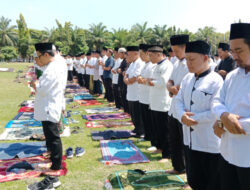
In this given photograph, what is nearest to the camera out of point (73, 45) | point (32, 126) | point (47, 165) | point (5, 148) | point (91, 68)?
point (47, 165)

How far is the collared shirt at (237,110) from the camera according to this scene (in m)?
2.19

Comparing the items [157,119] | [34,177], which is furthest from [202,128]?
[34,177]

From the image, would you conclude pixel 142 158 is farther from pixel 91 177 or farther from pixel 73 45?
pixel 73 45

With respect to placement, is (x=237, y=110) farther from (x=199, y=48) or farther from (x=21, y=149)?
(x=21, y=149)

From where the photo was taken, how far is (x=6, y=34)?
7169cm

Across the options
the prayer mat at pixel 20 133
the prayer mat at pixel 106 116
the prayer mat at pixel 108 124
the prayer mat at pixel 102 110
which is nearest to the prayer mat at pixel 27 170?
the prayer mat at pixel 20 133

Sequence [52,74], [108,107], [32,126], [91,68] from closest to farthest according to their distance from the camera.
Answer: [52,74] < [32,126] < [108,107] < [91,68]

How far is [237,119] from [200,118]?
732 mm

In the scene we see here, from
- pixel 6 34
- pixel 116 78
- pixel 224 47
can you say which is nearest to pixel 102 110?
pixel 116 78

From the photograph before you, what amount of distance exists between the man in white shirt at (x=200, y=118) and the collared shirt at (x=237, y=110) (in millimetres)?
501

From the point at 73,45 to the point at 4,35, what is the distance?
30527 mm

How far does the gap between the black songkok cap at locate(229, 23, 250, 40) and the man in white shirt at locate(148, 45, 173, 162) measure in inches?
101

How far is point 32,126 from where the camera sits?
24.7 feet

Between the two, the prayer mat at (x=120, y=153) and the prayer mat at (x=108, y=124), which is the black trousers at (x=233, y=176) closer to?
the prayer mat at (x=120, y=153)
